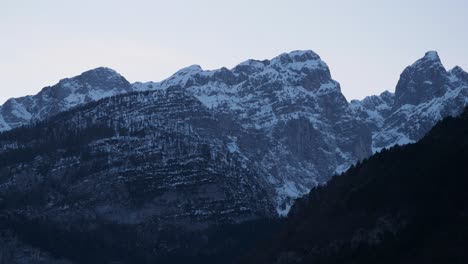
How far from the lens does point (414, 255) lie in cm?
19512

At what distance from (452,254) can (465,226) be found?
1236 cm

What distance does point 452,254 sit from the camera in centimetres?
18425

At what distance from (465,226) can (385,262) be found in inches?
569

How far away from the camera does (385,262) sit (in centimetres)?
19838

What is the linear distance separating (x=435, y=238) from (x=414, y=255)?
5253mm

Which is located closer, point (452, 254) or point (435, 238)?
point (452, 254)

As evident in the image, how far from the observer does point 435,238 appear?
648 ft

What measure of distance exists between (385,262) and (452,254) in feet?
54.9

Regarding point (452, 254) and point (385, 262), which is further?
point (385, 262)

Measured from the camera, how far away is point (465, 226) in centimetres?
19538

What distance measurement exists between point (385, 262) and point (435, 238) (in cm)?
915
